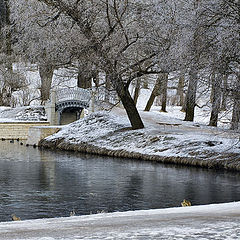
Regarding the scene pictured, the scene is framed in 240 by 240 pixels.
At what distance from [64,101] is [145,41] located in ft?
34.8

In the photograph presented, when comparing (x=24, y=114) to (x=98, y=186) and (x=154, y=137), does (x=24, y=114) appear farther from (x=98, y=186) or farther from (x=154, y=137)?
(x=98, y=186)

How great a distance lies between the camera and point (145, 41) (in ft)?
76.6

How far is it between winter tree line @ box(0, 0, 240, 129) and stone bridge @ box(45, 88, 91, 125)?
2.62 metres

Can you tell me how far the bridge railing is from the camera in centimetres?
3185

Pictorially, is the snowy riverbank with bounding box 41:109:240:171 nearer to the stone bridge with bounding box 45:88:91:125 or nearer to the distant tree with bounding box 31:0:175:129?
the distant tree with bounding box 31:0:175:129

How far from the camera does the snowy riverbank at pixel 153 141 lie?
19.0 metres

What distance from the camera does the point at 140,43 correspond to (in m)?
24.2

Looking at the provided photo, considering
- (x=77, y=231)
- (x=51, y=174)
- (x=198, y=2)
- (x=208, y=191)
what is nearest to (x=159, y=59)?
(x=198, y=2)

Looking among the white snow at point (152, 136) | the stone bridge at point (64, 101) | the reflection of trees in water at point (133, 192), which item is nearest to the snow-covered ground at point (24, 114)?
the stone bridge at point (64, 101)

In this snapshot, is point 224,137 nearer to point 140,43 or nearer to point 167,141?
point 167,141

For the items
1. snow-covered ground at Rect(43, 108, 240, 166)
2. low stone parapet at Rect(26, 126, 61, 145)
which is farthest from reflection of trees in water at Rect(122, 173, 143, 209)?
low stone parapet at Rect(26, 126, 61, 145)

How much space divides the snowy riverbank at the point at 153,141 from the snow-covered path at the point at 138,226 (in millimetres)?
10580

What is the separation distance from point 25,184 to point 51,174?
2.45 metres

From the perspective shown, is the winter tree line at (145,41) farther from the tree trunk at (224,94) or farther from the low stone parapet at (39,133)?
the low stone parapet at (39,133)
